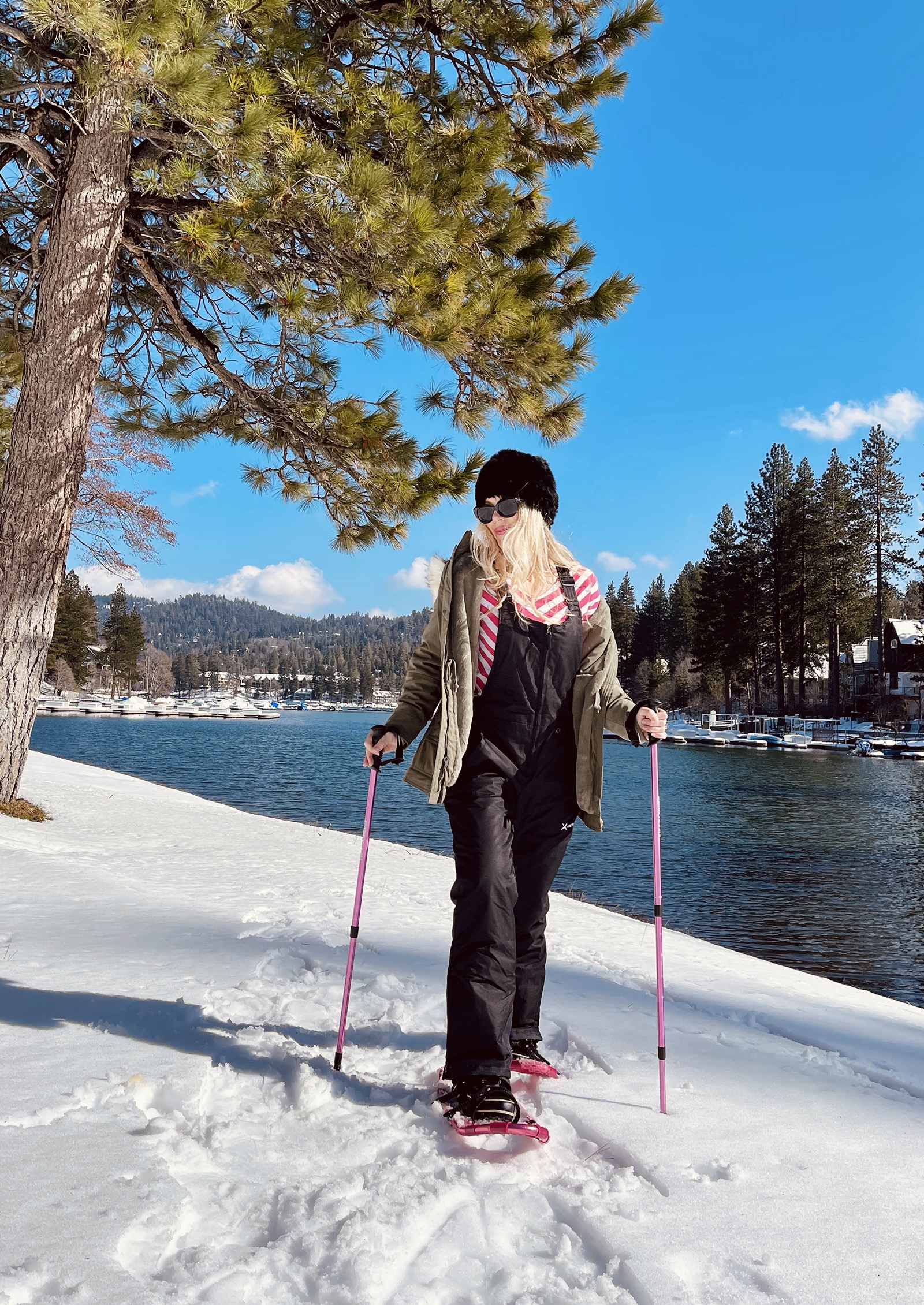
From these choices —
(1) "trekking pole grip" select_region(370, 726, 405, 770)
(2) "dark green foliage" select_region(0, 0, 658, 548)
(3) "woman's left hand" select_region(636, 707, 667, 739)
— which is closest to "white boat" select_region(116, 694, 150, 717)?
(2) "dark green foliage" select_region(0, 0, 658, 548)

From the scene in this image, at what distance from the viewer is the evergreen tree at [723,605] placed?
47438mm

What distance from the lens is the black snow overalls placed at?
231 cm

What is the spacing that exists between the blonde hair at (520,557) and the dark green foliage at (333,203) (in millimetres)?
4270

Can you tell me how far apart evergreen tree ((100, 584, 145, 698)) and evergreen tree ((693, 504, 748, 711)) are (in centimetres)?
4938

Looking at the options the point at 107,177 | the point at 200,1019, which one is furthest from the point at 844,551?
the point at 200,1019

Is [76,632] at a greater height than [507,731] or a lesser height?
greater

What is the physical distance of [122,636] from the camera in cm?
7875

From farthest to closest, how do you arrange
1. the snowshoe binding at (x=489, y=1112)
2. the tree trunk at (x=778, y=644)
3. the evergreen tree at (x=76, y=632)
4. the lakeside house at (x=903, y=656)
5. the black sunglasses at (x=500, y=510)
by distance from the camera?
the evergreen tree at (x=76, y=632) < the tree trunk at (x=778, y=644) < the lakeside house at (x=903, y=656) < the black sunglasses at (x=500, y=510) < the snowshoe binding at (x=489, y=1112)

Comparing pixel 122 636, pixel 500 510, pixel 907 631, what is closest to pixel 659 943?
pixel 500 510

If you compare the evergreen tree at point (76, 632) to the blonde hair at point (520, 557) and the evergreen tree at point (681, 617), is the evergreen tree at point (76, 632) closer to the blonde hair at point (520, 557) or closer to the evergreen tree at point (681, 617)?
the evergreen tree at point (681, 617)

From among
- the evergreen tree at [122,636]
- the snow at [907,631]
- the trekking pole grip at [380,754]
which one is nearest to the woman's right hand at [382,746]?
the trekking pole grip at [380,754]

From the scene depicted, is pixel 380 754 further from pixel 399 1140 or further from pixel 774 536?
pixel 774 536

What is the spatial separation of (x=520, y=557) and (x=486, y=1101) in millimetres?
1478

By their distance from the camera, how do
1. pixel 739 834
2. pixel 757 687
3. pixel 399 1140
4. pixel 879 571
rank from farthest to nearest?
1. pixel 757 687
2. pixel 879 571
3. pixel 739 834
4. pixel 399 1140
